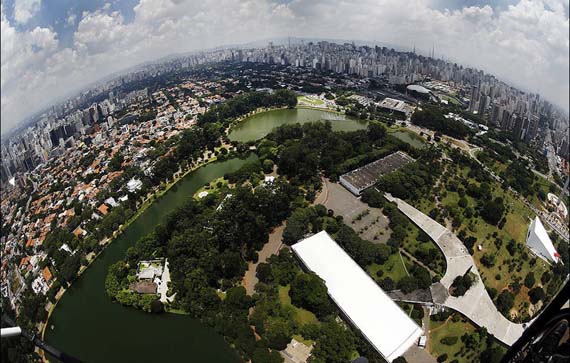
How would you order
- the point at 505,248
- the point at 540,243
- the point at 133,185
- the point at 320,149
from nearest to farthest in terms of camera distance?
the point at 540,243 → the point at 505,248 → the point at 133,185 → the point at 320,149

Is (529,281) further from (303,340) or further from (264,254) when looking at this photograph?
(264,254)

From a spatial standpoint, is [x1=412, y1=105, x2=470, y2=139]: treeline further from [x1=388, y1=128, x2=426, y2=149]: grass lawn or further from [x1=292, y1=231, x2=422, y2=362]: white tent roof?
[x1=292, y1=231, x2=422, y2=362]: white tent roof

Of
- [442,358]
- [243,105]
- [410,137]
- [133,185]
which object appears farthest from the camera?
[243,105]

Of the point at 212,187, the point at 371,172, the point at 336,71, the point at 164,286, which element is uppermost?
the point at 164,286

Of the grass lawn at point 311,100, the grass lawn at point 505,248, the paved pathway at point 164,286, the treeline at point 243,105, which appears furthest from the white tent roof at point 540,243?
the grass lawn at point 311,100

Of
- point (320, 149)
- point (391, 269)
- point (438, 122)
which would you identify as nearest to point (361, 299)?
point (391, 269)

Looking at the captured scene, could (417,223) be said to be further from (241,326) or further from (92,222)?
(92,222)
